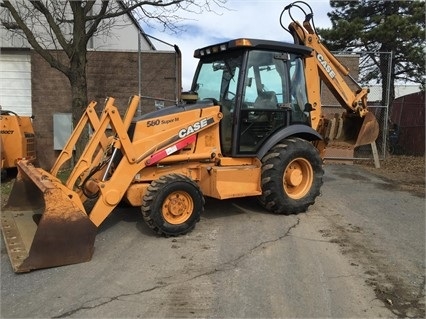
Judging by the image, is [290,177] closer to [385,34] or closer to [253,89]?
[253,89]

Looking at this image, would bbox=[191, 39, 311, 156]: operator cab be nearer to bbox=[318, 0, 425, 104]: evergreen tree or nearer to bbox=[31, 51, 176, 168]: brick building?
bbox=[31, 51, 176, 168]: brick building

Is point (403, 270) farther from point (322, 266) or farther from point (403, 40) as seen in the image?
point (403, 40)

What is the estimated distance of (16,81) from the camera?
13.2m

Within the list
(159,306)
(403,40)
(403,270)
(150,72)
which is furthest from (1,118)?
(403,40)

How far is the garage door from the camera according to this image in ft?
43.3

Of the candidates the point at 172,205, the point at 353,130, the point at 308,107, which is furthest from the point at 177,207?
the point at 353,130

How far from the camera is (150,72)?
12.8 meters

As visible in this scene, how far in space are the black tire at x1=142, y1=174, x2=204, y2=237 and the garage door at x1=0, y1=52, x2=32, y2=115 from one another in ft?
30.5

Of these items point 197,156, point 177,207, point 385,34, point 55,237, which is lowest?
point 55,237

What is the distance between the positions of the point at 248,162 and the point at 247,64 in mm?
1441

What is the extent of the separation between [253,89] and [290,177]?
1.46 meters

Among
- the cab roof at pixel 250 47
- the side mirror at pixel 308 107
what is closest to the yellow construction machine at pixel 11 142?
the cab roof at pixel 250 47

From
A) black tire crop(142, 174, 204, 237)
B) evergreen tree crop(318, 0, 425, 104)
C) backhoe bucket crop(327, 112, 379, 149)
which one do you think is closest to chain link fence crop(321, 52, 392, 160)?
evergreen tree crop(318, 0, 425, 104)

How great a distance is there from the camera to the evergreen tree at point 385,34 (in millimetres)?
14594
